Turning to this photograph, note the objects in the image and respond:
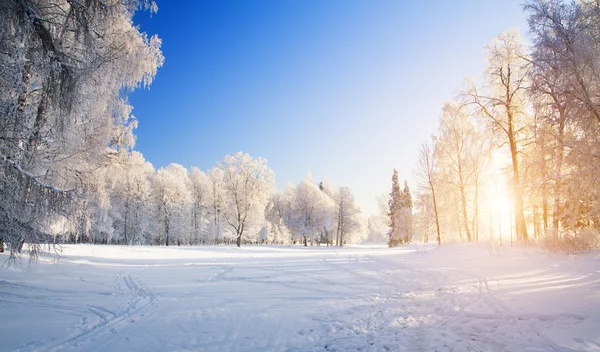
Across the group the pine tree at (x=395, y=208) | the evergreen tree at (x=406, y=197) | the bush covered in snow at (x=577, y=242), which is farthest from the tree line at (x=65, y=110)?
the evergreen tree at (x=406, y=197)

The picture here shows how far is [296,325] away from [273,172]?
113 ft

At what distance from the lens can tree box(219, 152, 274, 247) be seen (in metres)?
37.4

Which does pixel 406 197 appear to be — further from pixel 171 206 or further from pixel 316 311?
pixel 316 311

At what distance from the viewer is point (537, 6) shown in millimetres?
9211

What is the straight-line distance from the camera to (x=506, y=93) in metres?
15.1

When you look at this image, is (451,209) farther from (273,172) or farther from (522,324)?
(522,324)

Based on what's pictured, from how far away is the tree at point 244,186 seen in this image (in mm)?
37375

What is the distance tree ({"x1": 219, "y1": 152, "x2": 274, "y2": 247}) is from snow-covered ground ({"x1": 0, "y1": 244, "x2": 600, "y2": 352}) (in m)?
27.3

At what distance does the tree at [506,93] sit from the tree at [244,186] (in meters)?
27.3

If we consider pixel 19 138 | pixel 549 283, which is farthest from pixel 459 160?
pixel 19 138

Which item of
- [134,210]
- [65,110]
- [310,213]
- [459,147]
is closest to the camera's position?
[65,110]

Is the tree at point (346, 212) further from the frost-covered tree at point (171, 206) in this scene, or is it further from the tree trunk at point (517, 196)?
the tree trunk at point (517, 196)

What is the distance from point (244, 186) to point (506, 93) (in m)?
29.1

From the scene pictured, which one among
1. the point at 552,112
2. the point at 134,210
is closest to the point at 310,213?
the point at 134,210
